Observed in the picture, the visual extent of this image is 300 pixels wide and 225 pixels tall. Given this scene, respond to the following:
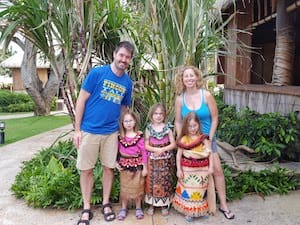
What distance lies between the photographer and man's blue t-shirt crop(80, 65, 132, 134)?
2682 mm

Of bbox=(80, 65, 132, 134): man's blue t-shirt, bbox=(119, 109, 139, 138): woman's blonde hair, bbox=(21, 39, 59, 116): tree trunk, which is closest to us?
bbox=(80, 65, 132, 134): man's blue t-shirt

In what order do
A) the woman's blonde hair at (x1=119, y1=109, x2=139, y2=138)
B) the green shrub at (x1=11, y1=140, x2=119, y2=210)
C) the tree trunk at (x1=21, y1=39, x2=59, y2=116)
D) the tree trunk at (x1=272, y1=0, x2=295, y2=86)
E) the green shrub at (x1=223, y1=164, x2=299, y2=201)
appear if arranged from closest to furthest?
the woman's blonde hair at (x1=119, y1=109, x2=139, y2=138) → the green shrub at (x1=11, y1=140, x2=119, y2=210) → the green shrub at (x1=223, y1=164, x2=299, y2=201) → the tree trunk at (x1=272, y1=0, x2=295, y2=86) → the tree trunk at (x1=21, y1=39, x2=59, y2=116)

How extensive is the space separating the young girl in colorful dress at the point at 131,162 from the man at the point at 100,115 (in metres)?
0.07

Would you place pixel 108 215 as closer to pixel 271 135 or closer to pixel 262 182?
pixel 262 182

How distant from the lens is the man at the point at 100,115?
2.69 meters

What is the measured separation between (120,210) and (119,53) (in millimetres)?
1436

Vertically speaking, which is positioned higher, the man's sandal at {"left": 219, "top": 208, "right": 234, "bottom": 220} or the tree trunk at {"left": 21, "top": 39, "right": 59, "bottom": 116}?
the tree trunk at {"left": 21, "top": 39, "right": 59, "bottom": 116}

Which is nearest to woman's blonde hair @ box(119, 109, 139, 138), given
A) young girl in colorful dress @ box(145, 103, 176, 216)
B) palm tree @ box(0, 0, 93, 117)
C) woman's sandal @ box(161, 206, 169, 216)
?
young girl in colorful dress @ box(145, 103, 176, 216)

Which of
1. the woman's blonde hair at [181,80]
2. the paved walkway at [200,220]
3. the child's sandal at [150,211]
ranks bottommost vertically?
the paved walkway at [200,220]

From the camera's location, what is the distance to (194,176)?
2.75 metres

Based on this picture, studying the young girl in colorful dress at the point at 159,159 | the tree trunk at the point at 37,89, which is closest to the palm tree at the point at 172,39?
the young girl in colorful dress at the point at 159,159

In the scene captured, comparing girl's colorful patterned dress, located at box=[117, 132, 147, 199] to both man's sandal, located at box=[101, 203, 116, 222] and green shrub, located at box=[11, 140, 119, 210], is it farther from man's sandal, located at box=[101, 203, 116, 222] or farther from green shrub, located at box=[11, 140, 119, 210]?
green shrub, located at box=[11, 140, 119, 210]

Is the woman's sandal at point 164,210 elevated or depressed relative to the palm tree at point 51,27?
depressed

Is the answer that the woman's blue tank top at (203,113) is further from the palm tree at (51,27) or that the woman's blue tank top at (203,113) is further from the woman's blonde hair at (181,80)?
the palm tree at (51,27)
